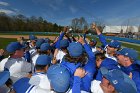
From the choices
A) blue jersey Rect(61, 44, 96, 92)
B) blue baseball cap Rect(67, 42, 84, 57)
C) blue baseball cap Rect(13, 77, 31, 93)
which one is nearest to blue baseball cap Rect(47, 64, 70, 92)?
blue jersey Rect(61, 44, 96, 92)

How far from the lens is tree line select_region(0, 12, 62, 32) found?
311ft

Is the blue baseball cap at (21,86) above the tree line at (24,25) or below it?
above

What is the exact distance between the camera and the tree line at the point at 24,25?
94812 mm

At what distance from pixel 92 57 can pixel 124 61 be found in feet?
2.57

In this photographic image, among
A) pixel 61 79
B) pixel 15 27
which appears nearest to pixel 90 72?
pixel 61 79

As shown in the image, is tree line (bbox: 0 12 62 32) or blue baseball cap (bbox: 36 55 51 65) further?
tree line (bbox: 0 12 62 32)

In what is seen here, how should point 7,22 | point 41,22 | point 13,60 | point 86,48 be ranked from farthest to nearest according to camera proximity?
point 41,22, point 7,22, point 13,60, point 86,48

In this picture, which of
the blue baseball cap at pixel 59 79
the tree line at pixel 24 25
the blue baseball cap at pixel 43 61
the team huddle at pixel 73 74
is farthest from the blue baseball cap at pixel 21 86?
the tree line at pixel 24 25

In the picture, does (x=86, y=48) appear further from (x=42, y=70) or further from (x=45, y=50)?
(x=45, y=50)

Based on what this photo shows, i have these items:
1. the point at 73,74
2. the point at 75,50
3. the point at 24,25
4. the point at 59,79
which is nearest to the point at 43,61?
the point at 75,50

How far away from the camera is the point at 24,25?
10044 cm

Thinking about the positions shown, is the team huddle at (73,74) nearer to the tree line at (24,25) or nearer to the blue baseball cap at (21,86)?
the blue baseball cap at (21,86)

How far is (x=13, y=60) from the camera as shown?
564cm

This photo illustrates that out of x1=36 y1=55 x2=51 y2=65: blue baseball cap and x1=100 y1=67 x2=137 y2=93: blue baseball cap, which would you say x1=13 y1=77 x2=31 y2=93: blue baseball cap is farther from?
x1=100 y1=67 x2=137 y2=93: blue baseball cap
